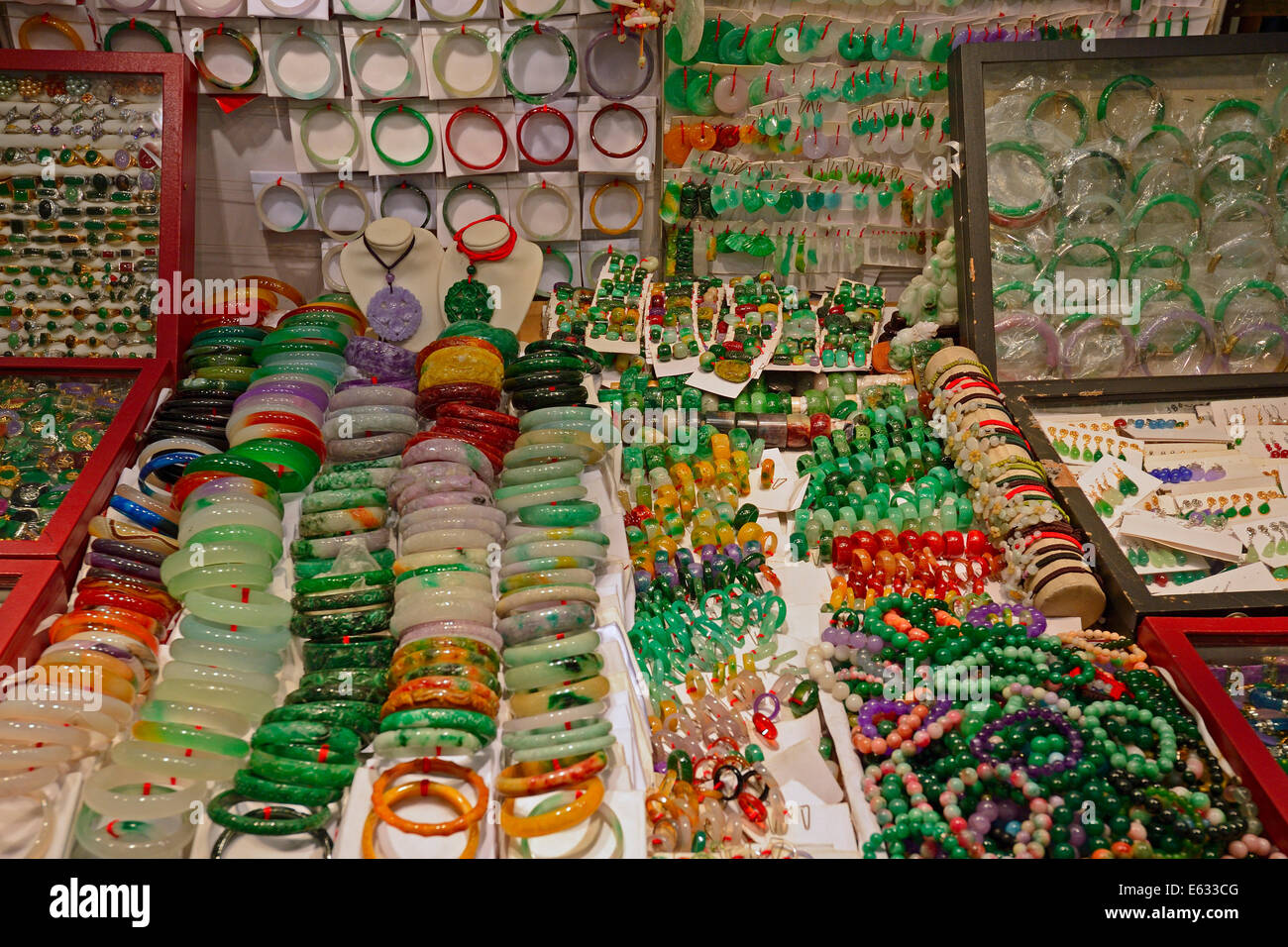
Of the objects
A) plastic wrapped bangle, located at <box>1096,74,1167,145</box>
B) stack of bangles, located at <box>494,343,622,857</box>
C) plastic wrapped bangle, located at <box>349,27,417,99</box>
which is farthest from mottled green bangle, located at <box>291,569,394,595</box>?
plastic wrapped bangle, located at <box>1096,74,1167,145</box>

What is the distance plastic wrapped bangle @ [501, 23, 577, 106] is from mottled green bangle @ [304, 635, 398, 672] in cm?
216

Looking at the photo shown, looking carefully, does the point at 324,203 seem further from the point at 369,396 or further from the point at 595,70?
the point at 369,396

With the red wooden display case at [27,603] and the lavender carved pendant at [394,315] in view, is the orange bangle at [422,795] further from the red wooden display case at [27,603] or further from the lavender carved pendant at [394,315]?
the lavender carved pendant at [394,315]

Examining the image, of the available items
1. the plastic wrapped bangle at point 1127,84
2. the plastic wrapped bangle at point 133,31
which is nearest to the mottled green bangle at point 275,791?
the plastic wrapped bangle at point 133,31

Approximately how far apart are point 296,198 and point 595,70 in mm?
1199

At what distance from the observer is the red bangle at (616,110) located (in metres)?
3.70

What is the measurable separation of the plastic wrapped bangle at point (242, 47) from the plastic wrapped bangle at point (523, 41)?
2.79 feet

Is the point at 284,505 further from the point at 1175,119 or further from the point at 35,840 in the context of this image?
the point at 1175,119

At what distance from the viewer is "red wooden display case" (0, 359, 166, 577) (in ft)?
8.41

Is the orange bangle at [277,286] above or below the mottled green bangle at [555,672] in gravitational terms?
above

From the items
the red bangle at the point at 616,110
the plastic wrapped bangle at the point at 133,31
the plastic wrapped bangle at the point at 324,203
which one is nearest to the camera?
the plastic wrapped bangle at the point at 133,31

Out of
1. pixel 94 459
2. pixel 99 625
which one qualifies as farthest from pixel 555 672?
pixel 94 459

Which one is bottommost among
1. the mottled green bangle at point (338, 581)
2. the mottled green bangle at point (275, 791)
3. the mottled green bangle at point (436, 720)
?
the mottled green bangle at point (275, 791)

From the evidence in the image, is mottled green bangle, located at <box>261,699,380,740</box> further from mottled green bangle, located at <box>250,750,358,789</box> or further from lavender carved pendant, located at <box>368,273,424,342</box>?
lavender carved pendant, located at <box>368,273,424,342</box>
